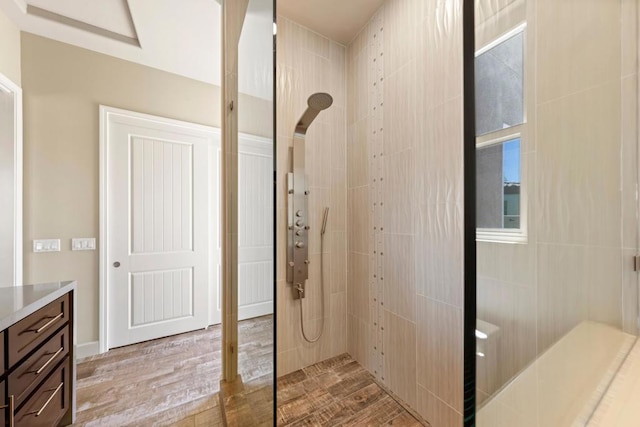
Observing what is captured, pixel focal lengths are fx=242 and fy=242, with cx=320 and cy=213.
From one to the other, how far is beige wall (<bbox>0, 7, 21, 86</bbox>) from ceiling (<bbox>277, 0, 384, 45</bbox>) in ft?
6.68

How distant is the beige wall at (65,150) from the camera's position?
198cm

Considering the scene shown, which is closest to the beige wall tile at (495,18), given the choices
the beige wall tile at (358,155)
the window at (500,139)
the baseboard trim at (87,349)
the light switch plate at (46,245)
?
the window at (500,139)

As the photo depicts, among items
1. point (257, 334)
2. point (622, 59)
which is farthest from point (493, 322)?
point (622, 59)

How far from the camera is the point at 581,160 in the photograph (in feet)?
2.32

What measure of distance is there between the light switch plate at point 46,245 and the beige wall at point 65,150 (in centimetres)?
4

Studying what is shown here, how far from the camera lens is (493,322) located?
47 cm

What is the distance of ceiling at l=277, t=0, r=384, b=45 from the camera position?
1.70 m

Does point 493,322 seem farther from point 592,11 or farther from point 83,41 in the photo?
point 83,41

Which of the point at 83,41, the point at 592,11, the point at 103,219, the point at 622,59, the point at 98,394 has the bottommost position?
the point at 98,394

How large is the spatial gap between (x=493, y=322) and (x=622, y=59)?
0.96 meters

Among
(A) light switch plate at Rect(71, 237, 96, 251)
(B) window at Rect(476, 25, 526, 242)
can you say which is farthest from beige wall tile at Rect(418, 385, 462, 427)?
(A) light switch plate at Rect(71, 237, 96, 251)

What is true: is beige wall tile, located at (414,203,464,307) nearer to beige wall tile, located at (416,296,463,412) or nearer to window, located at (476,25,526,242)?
beige wall tile, located at (416,296,463,412)

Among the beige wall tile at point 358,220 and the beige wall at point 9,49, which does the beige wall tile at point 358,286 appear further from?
the beige wall at point 9,49

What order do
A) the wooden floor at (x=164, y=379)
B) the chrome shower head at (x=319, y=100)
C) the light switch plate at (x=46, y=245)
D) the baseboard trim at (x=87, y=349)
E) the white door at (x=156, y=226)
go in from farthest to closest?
the white door at (x=156, y=226) → the baseboard trim at (x=87, y=349) → the light switch plate at (x=46, y=245) → the chrome shower head at (x=319, y=100) → the wooden floor at (x=164, y=379)
